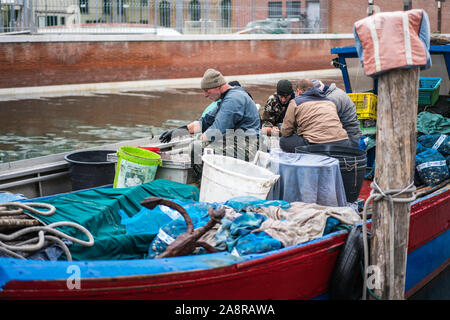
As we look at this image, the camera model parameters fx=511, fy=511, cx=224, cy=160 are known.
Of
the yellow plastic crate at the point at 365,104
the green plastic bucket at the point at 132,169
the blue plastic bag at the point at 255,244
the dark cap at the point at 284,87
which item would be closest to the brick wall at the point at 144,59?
the dark cap at the point at 284,87

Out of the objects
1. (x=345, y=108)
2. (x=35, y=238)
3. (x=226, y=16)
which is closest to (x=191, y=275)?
(x=35, y=238)

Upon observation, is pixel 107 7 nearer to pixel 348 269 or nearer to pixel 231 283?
pixel 348 269

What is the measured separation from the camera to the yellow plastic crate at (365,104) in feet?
25.9

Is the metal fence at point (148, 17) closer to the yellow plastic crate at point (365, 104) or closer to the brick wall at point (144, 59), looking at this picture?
the brick wall at point (144, 59)

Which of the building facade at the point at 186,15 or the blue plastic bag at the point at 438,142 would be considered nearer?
the blue plastic bag at the point at 438,142

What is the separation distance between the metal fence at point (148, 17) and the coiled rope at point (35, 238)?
63.9 ft

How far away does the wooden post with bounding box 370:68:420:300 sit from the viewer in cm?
382

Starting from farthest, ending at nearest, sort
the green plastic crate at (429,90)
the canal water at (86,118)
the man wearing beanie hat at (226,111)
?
the canal water at (86,118) < the green plastic crate at (429,90) < the man wearing beanie hat at (226,111)

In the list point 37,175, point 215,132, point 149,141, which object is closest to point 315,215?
point 215,132

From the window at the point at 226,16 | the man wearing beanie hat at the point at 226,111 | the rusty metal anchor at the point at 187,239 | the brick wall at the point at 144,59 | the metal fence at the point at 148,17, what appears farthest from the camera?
the window at the point at 226,16

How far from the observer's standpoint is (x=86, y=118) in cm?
1716

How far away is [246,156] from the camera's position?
252 inches

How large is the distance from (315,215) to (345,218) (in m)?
0.29
